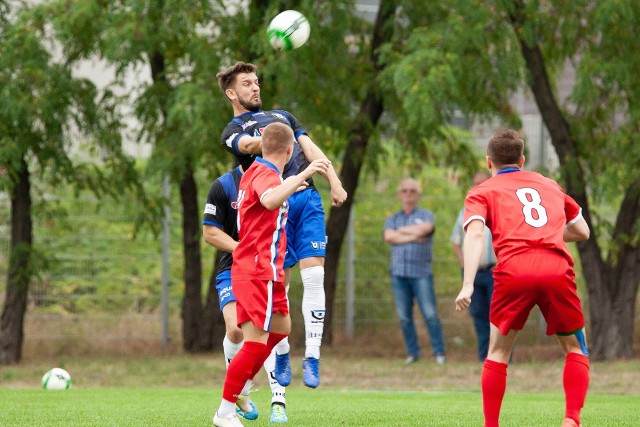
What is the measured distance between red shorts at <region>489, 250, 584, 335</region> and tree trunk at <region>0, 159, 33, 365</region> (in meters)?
9.82

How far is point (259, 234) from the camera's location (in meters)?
6.70

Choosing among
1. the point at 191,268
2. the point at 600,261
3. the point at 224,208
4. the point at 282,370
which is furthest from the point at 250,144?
the point at 191,268

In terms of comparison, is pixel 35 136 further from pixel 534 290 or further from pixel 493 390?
pixel 534 290

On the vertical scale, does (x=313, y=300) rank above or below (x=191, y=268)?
above

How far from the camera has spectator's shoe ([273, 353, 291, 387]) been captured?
25.6 feet

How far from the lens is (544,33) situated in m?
14.2

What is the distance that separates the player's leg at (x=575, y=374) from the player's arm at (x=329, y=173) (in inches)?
65.2

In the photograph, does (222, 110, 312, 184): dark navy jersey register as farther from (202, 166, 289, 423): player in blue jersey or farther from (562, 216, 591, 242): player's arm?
(562, 216, 591, 242): player's arm

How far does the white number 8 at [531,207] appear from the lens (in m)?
6.38

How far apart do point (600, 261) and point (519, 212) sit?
27.9 feet

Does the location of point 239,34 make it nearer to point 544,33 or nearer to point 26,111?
point 26,111

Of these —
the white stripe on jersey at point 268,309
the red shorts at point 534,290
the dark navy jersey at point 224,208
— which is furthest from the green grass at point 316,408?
the red shorts at point 534,290

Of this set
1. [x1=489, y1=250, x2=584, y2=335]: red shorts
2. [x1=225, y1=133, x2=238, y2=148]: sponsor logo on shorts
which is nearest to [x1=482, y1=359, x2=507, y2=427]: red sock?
[x1=489, y1=250, x2=584, y2=335]: red shorts

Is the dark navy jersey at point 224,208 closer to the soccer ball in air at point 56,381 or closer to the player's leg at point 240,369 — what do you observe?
the player's leg at point 240,369
